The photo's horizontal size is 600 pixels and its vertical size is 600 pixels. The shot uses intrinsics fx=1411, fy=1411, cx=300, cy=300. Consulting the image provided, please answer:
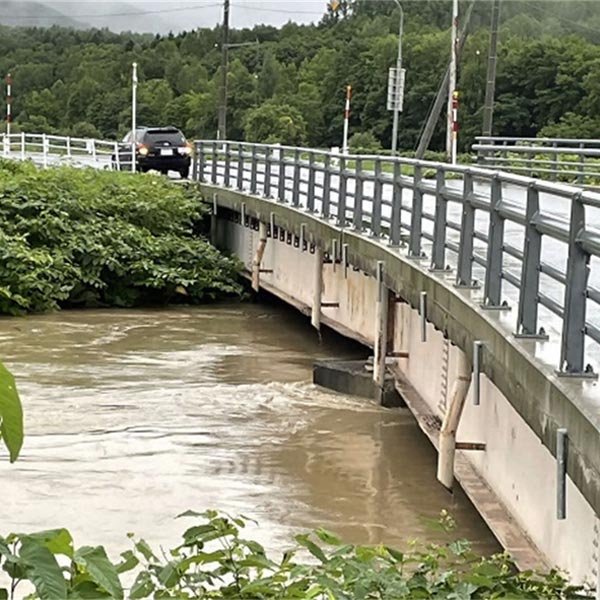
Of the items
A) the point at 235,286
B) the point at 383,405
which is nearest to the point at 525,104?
the point at 235,286

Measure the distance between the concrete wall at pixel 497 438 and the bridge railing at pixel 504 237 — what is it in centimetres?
68

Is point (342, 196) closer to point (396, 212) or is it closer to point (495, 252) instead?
point (396, 212)

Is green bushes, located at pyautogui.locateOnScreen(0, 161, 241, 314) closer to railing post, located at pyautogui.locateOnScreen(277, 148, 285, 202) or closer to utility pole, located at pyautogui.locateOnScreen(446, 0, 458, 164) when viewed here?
railing post, located at pyautogui.locateOnScreen(277, 148, 285, 202)

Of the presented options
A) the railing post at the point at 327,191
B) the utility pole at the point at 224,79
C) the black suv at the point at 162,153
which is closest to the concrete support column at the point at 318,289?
the railing post at the point at 327,191

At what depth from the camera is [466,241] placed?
10.9m

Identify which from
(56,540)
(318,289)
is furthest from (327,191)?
(56,540)

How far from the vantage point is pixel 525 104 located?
61.2 metres

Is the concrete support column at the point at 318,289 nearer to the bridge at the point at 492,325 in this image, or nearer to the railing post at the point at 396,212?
the bridge at the point at 492,325

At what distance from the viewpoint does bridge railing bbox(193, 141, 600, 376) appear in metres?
7.09

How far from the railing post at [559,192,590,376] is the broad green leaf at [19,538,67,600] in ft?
15.7

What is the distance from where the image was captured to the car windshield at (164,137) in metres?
37.8

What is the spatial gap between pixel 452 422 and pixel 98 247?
1757cm

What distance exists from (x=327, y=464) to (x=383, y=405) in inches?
103

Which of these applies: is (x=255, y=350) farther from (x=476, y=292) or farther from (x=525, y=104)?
(x=525, y=104)
